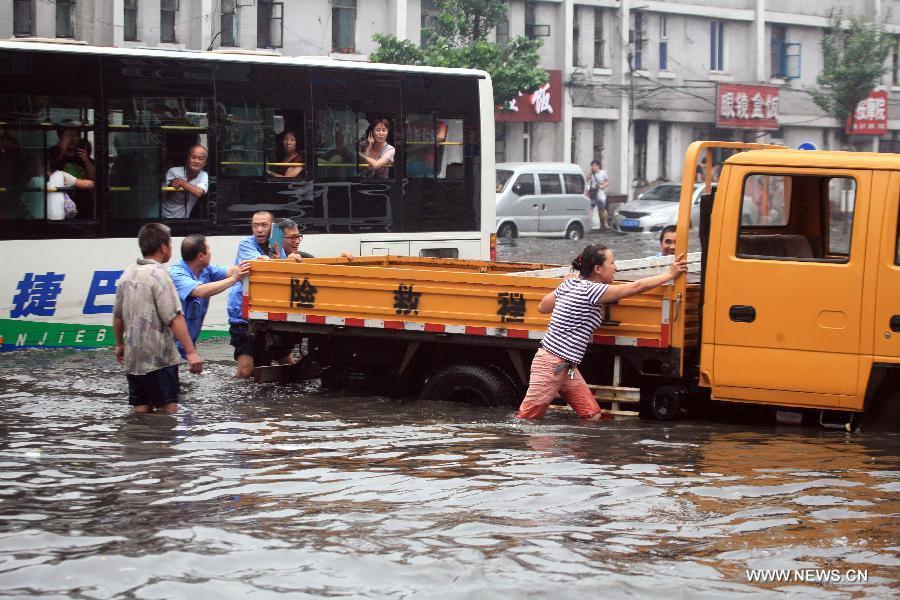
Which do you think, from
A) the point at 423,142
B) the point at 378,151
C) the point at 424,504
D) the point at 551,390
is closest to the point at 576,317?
the point at 551,390

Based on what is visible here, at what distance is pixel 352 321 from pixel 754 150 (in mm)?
3218

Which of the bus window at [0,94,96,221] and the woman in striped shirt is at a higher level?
the bus window at [0,94,96,221]

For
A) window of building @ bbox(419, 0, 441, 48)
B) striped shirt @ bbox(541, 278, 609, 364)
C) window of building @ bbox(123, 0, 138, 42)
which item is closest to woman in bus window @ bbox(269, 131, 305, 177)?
striped shirt @ bbox(541, 278, 609, 364)

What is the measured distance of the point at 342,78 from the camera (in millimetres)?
17094

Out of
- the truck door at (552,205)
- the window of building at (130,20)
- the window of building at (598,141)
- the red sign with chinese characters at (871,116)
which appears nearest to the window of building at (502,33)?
the window of building at (598,141)

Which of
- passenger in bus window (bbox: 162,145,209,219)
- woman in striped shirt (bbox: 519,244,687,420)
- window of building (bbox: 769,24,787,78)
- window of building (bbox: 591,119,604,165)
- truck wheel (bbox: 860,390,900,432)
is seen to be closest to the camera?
truck wheel (bbox: 860,390,900,432)

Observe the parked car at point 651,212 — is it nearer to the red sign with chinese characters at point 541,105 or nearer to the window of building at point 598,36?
the red sign with chinese characters at point 541,105

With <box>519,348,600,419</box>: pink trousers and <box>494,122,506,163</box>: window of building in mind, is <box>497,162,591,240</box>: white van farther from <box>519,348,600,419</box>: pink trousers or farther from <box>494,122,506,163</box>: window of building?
<box>519,348,600,419</box>: pink trousers

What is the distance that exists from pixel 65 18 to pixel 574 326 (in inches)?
1058

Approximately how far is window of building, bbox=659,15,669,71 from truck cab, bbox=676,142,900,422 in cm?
3998

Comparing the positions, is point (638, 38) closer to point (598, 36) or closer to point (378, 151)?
point (598, 36)

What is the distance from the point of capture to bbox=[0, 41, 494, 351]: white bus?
1464cm

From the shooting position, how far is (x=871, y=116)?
175 feet

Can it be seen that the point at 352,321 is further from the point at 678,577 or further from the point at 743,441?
the point at 678,577
